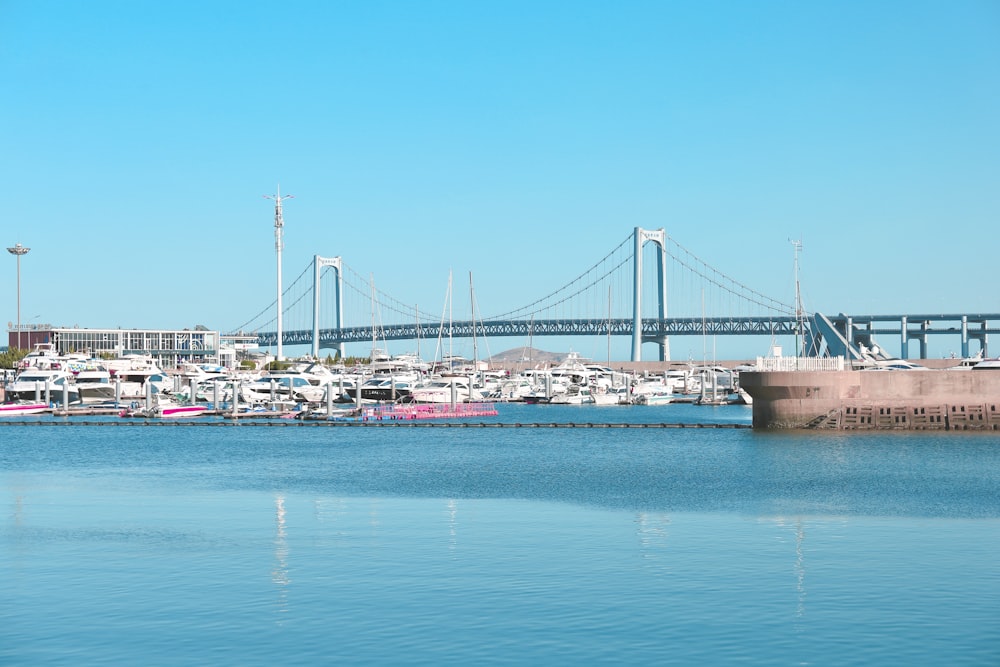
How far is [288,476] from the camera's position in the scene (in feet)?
115

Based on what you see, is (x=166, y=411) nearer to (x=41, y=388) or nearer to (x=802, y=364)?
(x=41, y=388)

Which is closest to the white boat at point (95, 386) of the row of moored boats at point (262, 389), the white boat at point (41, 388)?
the row of moored boats at point (262, 389)

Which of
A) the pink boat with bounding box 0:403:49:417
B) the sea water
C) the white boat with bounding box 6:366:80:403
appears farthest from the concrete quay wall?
the white boat with bounding box 6:366:80:403

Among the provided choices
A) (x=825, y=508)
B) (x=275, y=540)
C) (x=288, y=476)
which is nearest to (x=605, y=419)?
(x=288, y=476)

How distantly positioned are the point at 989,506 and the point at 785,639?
1363cm

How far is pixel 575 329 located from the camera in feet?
443

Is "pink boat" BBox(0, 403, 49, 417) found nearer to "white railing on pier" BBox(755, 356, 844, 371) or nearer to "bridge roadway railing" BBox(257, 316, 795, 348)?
"white railing on pier" BBox(755, 356, 844, 371)

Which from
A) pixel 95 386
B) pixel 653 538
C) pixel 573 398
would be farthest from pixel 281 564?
pixel 573 398

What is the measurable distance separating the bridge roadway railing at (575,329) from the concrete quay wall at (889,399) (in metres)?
78.3

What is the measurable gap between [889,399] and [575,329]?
8936cm

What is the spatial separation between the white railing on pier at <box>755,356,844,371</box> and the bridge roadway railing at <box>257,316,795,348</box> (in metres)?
77.3

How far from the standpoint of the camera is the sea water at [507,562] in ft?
49.8

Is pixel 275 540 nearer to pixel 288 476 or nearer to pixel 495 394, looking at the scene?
pixel 288 476

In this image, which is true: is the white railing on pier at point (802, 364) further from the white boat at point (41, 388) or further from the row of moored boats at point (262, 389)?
the white boat at point (41, 388)
